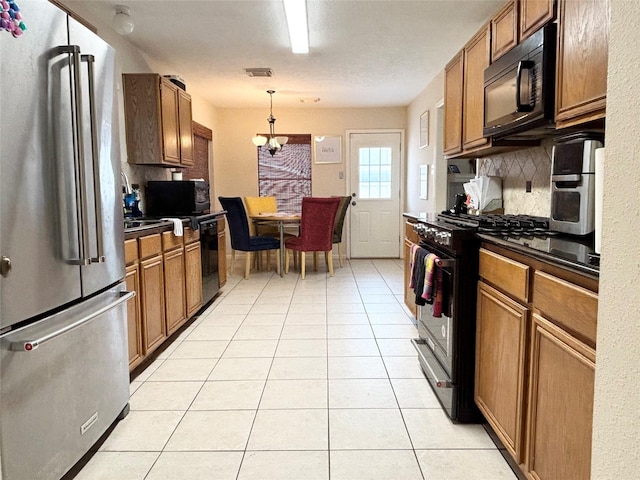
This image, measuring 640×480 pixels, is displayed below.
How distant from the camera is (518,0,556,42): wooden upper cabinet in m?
1.99

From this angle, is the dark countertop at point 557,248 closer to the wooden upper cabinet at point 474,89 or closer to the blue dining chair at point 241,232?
the wooden upper cabinet at point 474,89

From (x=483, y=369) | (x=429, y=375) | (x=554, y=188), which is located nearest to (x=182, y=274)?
(x=429, y=375)

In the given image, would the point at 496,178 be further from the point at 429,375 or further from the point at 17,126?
the point at 17,126

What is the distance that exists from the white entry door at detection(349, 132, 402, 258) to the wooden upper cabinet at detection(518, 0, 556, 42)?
182 inches

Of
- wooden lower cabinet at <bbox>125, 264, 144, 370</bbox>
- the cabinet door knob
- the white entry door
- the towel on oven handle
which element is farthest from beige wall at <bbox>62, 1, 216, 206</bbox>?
the white entry door

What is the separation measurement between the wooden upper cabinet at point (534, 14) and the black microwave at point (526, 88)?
0.08 metres

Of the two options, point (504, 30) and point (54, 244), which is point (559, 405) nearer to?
point (54, 244)

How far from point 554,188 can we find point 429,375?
1.13 m

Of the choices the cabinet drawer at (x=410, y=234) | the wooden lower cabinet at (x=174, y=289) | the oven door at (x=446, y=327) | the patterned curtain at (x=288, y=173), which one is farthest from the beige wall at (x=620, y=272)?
the patterned curtain at (x=288, y=173)

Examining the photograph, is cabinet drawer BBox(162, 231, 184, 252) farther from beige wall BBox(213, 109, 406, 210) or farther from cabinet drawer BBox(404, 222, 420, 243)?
beige wall BBox(213, 109, 406, 210)

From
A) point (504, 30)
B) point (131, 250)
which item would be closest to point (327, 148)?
point (504, 30)

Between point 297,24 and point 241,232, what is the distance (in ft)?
8.70

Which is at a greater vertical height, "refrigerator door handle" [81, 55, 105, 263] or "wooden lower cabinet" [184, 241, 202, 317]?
"refrigerator door handle" [81, 55, 105, 263]

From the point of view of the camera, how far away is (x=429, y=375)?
236cm
